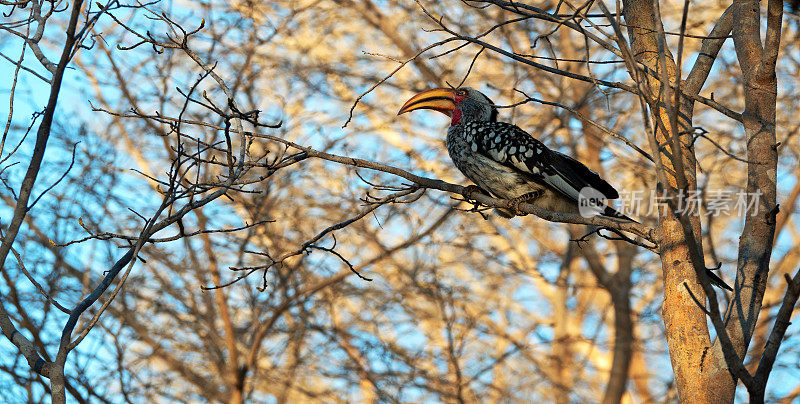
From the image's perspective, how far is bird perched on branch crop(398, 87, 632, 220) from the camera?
433 centimetres

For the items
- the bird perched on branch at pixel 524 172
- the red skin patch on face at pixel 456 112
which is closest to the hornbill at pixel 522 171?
the bird perched on branch at pixel 524 172

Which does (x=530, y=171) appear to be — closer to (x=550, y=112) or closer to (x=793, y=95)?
(x=550, y=112)

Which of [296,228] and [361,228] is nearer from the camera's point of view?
[296,228]

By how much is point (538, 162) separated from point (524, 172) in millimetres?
101

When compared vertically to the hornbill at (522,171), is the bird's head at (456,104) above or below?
above

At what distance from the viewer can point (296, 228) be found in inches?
271

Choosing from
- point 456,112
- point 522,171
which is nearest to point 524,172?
point 522,171

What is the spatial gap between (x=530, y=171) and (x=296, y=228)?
3.03 meters

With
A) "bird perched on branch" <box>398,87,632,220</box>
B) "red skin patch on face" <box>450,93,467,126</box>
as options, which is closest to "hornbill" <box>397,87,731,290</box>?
"bird perched on branch" <box>398,87,632,220</box>

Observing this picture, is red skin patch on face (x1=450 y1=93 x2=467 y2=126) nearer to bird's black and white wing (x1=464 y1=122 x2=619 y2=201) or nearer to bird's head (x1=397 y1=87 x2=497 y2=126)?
bird's head (x1=397 y1=87 x2=497 y2=126)

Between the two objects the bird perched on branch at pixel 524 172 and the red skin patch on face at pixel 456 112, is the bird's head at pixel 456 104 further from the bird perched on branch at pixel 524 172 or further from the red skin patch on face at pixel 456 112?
the bird perched on branch at pixel 524 172

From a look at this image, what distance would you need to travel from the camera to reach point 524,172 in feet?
14.5

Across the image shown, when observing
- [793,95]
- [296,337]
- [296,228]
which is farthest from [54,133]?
[793,95]

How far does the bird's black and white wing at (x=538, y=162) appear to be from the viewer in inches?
171
